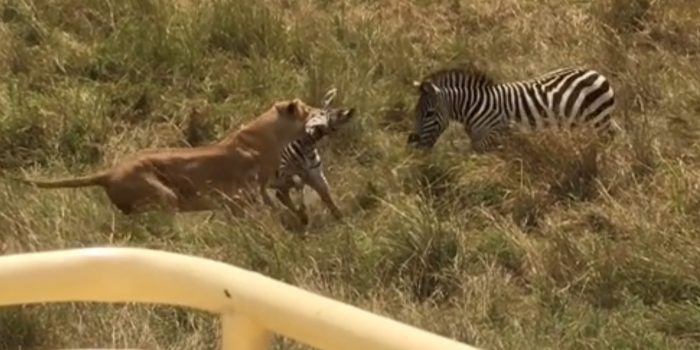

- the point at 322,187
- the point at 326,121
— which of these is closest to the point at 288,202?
the point at 322,187

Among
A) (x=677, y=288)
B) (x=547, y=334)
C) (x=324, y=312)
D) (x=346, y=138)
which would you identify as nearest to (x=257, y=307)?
(x=324, y=312)

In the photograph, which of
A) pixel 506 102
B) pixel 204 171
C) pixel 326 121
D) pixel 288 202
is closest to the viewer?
pixel 204 171

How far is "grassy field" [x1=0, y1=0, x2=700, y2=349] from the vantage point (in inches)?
240

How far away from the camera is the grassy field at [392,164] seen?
6.09 meters

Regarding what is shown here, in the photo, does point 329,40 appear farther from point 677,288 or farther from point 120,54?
point 677,288

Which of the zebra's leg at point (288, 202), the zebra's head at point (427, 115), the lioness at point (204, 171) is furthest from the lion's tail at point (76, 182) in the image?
the zebra's head at point (427, 115)

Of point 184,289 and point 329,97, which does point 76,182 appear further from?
point 184,289

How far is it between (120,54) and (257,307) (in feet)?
29.2

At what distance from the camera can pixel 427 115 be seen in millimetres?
9883

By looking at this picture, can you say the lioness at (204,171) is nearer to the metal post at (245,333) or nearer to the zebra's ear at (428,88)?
the zebra's ear at (428,88)

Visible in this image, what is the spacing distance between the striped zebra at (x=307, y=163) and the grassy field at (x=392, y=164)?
0.18m

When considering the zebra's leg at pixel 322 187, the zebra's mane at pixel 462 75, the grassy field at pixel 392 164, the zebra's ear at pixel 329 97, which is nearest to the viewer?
the grassy field at pixel 392 164

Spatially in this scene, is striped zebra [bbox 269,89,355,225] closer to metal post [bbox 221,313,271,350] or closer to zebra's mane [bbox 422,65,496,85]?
zebra's mane [bbox 422,65,496,85]

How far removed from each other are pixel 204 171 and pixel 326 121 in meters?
1.07
